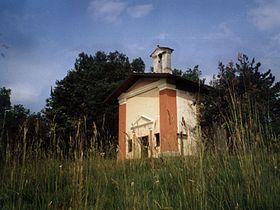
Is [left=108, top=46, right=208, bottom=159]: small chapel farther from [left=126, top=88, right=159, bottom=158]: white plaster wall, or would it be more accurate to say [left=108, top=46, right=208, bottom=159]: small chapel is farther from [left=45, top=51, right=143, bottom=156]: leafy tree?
Answer: [left=45, top=51, right=143, bottom=156]: leafy tree

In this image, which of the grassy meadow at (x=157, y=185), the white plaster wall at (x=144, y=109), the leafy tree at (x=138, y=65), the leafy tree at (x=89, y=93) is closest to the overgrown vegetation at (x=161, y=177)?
the grassy meadow at (x=157, y=185)

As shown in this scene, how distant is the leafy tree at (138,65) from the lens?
35.0 m

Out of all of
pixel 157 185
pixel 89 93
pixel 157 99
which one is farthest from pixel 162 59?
pixel 157 185

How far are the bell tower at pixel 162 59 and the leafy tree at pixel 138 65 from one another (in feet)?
40.6

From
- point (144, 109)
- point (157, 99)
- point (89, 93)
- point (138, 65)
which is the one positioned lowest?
point (144, 109)

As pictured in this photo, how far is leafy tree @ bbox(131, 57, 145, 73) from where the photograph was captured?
115 ft

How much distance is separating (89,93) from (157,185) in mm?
25693

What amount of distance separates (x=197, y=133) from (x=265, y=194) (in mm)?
984

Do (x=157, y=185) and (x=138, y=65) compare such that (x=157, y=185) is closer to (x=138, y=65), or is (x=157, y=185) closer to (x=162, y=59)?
(x=162, y=59)

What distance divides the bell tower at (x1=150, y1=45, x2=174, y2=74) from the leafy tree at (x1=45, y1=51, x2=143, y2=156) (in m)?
5.70

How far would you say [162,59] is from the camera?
22.1 metres

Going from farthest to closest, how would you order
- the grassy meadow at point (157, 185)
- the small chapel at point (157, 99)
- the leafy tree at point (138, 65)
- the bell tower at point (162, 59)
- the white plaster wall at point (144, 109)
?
the leafy tree at point (138, 65)
the bell tower at point (162, 59)
the white plaster wall at point (144, 109)
the small chapel at point (157, 99)
the grassy meadow at point (157, 185)

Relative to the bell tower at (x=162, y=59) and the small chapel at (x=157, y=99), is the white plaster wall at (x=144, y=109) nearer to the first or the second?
the small chapel at (x=157, y=99)

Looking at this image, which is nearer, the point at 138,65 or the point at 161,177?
the point at 161,177
